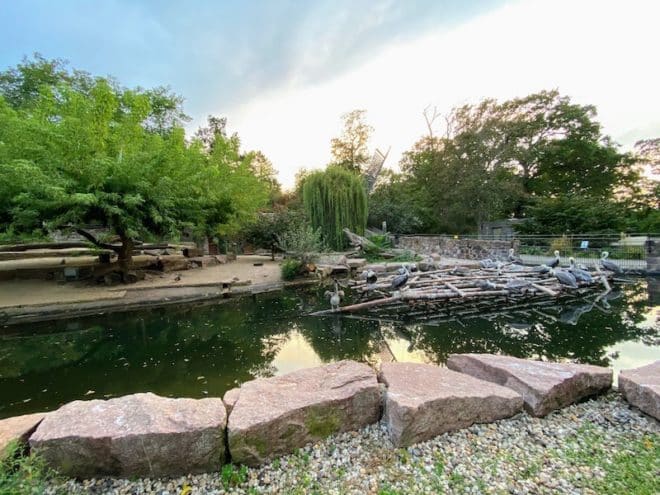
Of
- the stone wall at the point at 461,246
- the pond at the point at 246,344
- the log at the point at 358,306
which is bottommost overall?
the pond at the point at 246,344

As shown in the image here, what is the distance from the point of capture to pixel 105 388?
3.55 meters

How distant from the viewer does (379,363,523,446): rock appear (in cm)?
194

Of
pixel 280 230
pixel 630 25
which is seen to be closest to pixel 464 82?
pixel 630 25

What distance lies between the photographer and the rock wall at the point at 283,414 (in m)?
1.74

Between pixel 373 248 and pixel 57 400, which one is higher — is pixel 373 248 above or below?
above

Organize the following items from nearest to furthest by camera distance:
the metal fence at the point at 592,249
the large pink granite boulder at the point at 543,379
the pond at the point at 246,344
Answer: the large pink granite boulder at the point at 543,379 < the pond at the point at 246,344 < the metal fence at the point at 592,249

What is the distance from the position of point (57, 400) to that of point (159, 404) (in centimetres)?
237

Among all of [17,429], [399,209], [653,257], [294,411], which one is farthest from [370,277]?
[399,209]

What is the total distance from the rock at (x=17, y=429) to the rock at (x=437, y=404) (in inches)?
91.1

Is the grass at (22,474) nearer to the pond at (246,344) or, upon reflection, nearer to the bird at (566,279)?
the pond at (246,344)

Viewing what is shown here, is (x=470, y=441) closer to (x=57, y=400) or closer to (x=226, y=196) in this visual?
(x=57, y=400)

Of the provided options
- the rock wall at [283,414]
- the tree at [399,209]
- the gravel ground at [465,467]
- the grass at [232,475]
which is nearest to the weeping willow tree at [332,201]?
the tree at [399,209]

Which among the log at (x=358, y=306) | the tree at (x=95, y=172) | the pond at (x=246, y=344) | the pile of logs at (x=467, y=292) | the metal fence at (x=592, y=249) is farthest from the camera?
the metal fence at (x=592, y=249)

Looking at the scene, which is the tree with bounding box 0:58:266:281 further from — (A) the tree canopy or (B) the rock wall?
(A) the tree canopy
